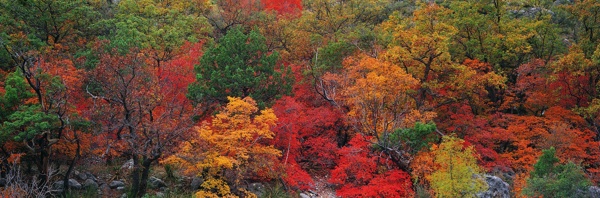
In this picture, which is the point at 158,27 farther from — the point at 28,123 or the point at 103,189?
the point at 28,123

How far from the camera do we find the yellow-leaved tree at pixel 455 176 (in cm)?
1864

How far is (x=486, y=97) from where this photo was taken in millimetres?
30609

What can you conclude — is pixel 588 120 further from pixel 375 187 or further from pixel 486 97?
pixel 375 187

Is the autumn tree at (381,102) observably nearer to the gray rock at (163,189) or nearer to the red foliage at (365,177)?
the red foliage at (365,177)

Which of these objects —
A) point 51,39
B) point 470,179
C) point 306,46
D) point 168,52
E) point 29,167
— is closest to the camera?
point 470,179

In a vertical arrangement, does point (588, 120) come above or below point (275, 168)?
below

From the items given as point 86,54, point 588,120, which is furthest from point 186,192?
point 588,120

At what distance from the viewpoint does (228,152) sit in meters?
21.3

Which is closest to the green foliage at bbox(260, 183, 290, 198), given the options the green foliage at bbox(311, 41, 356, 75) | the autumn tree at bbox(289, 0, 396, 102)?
the autumn tree at bbox(289, 0, 396, 102)

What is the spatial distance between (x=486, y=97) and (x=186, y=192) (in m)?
19.3

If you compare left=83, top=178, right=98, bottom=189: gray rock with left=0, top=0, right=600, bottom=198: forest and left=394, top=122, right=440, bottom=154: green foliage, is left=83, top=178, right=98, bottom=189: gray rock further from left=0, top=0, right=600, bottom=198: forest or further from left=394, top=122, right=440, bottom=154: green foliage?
left=394, top=122, right=440, bottom=154: green foliage

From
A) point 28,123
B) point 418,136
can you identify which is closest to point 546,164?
point 418,136

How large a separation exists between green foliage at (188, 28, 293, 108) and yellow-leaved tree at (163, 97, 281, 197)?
1920 mm

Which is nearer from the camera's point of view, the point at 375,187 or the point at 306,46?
the point at 375,187
